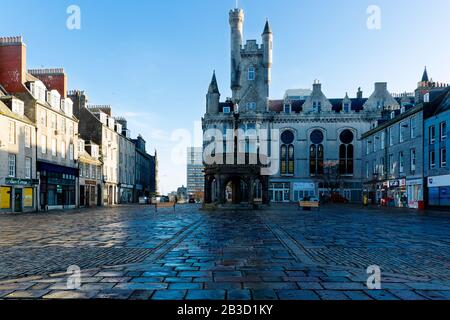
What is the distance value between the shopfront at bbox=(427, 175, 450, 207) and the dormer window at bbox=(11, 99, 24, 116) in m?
39.1

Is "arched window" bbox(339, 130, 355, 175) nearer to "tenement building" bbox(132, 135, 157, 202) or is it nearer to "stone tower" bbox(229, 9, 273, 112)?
"stone tower" bbox(229, 9, 273, 112)

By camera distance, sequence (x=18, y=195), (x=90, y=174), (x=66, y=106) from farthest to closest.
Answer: (x=90, y=174), (x=66, y=106), (x=18, y=195)

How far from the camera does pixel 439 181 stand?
3688 cm

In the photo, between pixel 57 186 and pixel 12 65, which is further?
pixel 57 186

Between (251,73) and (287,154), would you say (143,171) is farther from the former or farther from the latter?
(287,154)

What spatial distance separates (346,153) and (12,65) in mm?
51440

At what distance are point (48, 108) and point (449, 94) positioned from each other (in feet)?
129

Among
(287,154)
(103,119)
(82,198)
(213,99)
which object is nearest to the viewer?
(82,198)

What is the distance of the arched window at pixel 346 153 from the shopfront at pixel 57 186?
1693 inches

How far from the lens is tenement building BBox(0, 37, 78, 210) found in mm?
36531

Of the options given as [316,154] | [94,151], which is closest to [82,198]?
[94,151]

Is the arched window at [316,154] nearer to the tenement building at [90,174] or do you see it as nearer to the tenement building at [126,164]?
the tenement building at [126,164]

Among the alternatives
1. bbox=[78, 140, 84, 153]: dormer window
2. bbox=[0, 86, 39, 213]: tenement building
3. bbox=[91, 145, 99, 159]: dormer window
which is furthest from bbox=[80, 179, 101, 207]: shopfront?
bbox=[0, 86, 39, 213]: tenement building

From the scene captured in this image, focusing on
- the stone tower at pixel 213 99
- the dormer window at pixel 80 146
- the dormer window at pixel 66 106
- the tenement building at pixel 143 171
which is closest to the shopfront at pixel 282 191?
the stone tower at pixel 213 99
